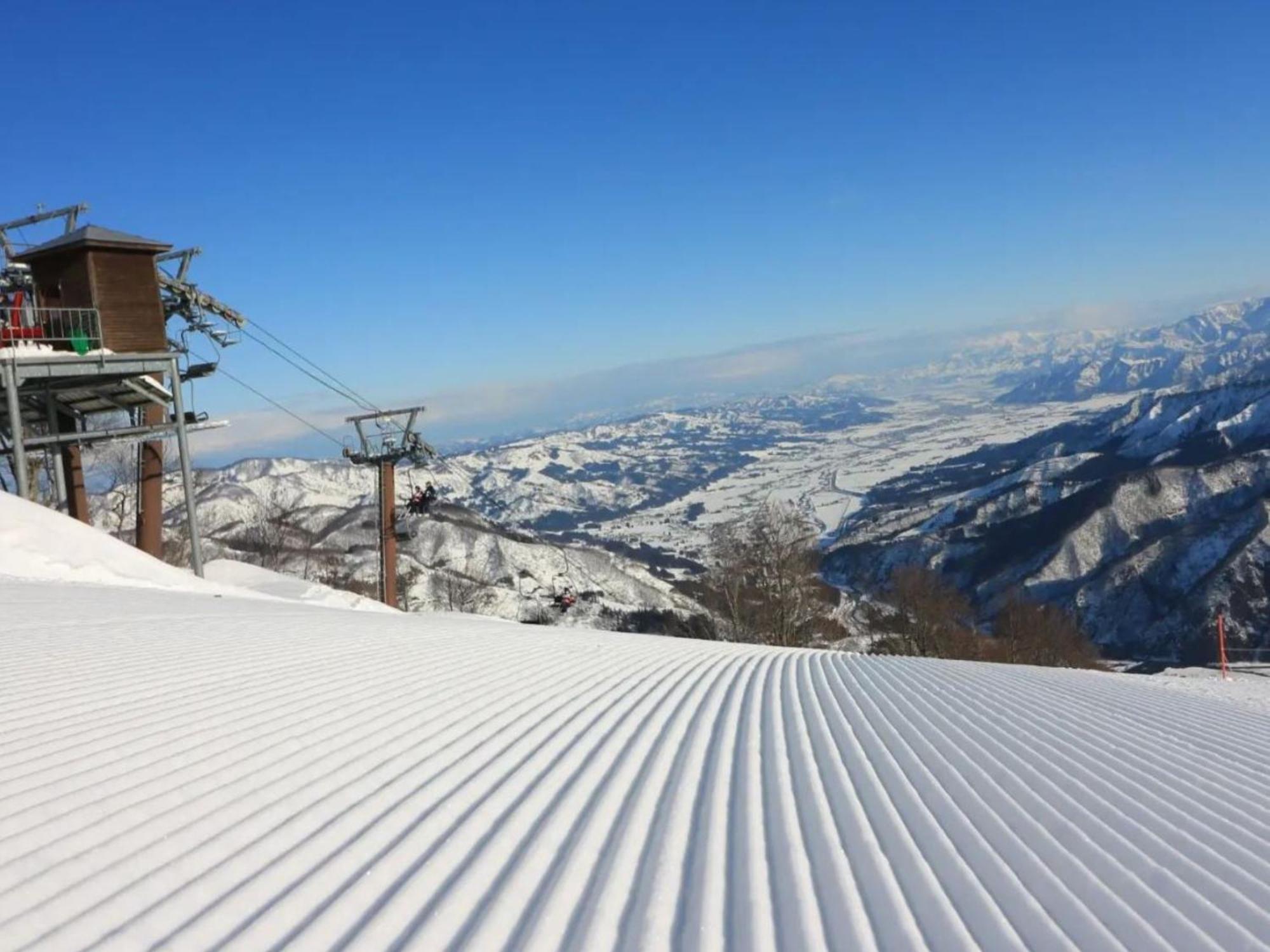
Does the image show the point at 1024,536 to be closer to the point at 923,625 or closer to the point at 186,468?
the point at 923,625

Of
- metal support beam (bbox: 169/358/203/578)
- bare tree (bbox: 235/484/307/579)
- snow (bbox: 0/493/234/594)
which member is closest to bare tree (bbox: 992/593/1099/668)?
metal support beam (bbox: 169/358/203/578)

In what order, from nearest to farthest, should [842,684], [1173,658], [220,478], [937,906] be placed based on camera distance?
[937,906]
[842,684]
[1173,658]
[220,478]

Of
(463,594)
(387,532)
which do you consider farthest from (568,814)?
(463,594)

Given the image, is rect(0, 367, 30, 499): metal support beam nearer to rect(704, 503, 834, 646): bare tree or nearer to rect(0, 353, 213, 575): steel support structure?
rect(0, 353, 213, 575): steel support structure

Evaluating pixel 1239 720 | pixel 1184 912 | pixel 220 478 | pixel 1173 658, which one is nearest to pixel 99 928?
pixel 1184 912

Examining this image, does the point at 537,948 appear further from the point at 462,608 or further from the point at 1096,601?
the point at 1096,601

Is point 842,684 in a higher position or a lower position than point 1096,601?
higher

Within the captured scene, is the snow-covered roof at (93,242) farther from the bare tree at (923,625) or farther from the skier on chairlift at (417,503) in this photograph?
the bare tree at (923,625)
